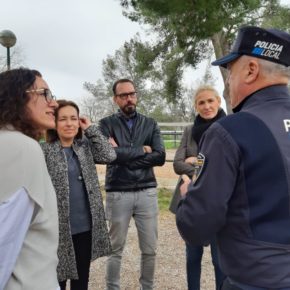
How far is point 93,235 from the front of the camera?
2.87 metres

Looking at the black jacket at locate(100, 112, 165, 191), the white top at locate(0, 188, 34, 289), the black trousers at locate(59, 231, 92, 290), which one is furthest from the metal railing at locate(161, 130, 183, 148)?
the white top at locate(0, 188, 34, 289)

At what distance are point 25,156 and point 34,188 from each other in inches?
4.9

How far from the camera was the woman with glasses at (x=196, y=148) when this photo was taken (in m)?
3.37

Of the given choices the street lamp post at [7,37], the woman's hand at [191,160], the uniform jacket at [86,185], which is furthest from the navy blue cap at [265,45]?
the street lamp post at [7,37]

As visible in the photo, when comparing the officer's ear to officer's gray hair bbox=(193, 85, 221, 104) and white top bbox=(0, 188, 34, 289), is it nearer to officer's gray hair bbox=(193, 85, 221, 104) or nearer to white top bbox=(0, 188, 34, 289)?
white top bbox=(0, 188, 34, 289)

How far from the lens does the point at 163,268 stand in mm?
4480

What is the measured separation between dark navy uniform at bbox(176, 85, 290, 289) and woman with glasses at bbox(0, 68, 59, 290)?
0.59 metres

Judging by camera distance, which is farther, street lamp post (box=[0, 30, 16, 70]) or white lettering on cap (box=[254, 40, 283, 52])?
street lamp post (box=[0, 30, 16, 70])

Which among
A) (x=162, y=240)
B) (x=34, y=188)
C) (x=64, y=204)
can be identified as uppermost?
(x=34, y=188)

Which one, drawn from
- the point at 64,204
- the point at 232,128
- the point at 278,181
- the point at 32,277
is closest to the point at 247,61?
the point at 232,128

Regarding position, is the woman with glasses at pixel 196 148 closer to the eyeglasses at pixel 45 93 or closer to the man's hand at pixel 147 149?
the man's hand at pixel 147 149

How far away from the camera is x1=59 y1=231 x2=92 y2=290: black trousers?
9.32ft

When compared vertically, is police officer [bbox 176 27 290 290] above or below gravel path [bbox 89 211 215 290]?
above

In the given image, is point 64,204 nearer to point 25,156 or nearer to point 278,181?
point 25,156
